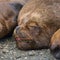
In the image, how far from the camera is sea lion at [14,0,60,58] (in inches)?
171

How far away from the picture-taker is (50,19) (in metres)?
4.37

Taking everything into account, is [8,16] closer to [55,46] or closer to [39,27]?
[39,27]

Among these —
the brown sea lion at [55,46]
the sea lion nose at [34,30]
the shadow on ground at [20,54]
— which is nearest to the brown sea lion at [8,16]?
the shadow on ground at [20,54]

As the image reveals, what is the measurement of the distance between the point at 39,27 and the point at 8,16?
641mm

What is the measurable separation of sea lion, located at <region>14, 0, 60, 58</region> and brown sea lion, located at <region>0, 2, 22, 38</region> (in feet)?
0.89

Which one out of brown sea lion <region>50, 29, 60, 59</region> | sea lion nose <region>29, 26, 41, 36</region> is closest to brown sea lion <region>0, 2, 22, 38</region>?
sea lion nose <region>29, 26, 41, 36</region>

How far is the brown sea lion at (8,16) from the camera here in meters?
4.79

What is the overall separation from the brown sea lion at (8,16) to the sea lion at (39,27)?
0.89 ft

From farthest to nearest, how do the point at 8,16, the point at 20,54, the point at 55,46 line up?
the point at 8,16 < the point at 20,54 < the point at 55,46

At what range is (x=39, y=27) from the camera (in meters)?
4.40

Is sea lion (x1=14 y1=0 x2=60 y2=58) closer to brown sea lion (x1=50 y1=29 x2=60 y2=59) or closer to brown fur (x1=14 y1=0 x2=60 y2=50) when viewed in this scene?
brown fur (x1=14 y1=0 x2=60 y2=50)

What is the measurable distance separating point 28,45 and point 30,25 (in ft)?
0.78

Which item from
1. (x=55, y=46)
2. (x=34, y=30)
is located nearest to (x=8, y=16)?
(x=34, y=30)

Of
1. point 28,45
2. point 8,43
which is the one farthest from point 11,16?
point 28,45
